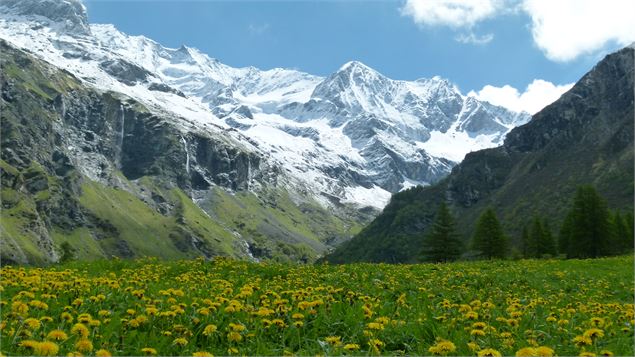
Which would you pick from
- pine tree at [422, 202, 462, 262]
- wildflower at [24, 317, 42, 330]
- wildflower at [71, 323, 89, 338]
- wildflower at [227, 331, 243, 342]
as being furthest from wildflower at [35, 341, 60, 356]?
pine tree at [422, 202, 462, 262]

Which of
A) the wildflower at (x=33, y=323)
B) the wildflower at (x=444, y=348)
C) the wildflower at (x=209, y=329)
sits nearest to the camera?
the wildflower at (x=444, y=348)

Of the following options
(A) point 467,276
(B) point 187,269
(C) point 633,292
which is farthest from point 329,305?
(C) point 633,292

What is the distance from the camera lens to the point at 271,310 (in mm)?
8453

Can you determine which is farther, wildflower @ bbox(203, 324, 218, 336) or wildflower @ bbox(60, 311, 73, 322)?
wildflower @ bbox(60, 311, 73, 322)

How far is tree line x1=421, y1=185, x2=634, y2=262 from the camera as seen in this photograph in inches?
2835

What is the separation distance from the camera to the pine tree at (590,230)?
7175 cm

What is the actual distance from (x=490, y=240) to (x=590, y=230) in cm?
1534

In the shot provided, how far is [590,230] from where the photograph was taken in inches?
2840

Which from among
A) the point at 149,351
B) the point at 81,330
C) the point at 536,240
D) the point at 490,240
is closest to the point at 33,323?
the point at 81,330

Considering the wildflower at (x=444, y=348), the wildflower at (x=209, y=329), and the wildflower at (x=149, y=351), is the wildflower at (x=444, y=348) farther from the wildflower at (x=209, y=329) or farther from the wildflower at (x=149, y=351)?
the wildflower at (x=149, y=351)

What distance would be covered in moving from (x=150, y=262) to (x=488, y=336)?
46.4 ft

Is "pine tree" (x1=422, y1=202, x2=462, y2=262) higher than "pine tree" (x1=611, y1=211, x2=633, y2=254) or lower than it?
lower

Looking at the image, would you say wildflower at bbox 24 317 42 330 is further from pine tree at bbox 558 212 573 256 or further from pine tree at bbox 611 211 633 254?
pine tree at bbox 558 212 573 256

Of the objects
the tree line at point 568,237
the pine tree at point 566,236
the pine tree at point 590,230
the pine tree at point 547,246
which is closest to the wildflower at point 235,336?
the tree line at point 568,237
